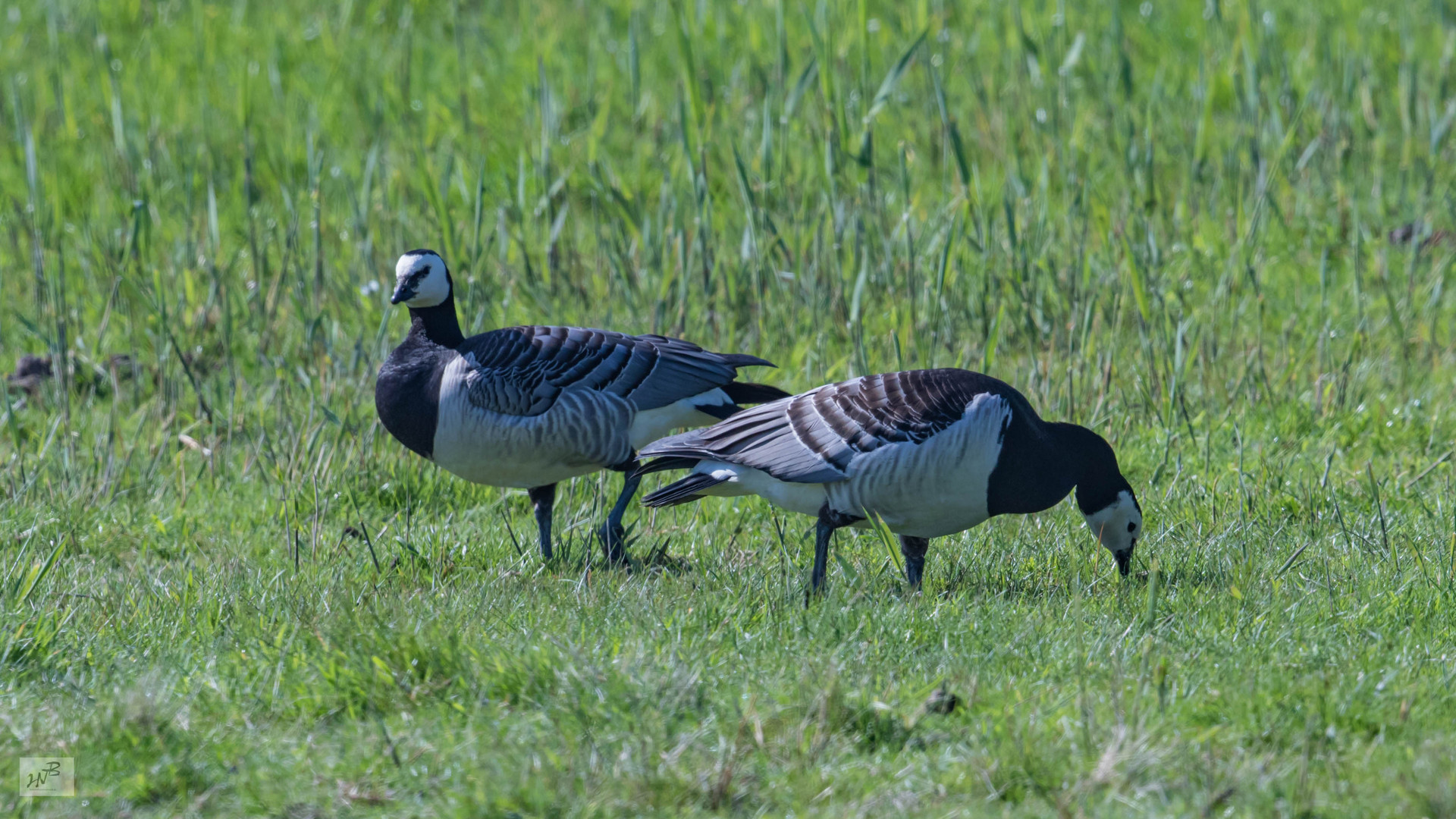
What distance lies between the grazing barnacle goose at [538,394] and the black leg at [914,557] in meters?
1.10

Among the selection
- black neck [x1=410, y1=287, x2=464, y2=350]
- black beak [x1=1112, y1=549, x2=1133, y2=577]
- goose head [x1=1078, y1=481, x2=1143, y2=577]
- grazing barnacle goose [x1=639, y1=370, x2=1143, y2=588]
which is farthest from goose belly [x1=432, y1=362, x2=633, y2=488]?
black beak [x1=1112, y1=549, x2=1133, y2=577]

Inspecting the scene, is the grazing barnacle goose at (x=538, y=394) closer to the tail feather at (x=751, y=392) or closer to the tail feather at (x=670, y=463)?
the tail feather at (x=751, y=392)

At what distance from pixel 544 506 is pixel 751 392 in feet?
3.49

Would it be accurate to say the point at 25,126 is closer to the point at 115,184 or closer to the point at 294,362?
the point at 294,362

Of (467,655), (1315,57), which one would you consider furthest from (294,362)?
(1315,57)

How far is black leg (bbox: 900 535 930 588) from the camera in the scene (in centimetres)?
520

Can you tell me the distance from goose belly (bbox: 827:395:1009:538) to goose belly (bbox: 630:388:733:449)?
1.35 meters

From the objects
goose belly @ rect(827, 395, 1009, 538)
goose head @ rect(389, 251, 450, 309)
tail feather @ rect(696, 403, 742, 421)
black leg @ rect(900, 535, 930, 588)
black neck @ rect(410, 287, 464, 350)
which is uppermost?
goose head @ rect(389, 251, 450, 309)

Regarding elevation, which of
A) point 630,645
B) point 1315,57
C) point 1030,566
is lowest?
point 1030,566

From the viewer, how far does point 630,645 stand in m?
4.25

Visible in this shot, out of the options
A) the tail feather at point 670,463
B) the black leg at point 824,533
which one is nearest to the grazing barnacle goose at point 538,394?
the tail feather at point 670,463

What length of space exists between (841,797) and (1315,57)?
894 centimetres

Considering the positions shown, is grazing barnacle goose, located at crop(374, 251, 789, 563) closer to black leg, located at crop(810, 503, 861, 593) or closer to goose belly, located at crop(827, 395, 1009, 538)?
black leg, located at crop(810, 503, 861, 593)

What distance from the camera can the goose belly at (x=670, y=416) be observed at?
617 cm
